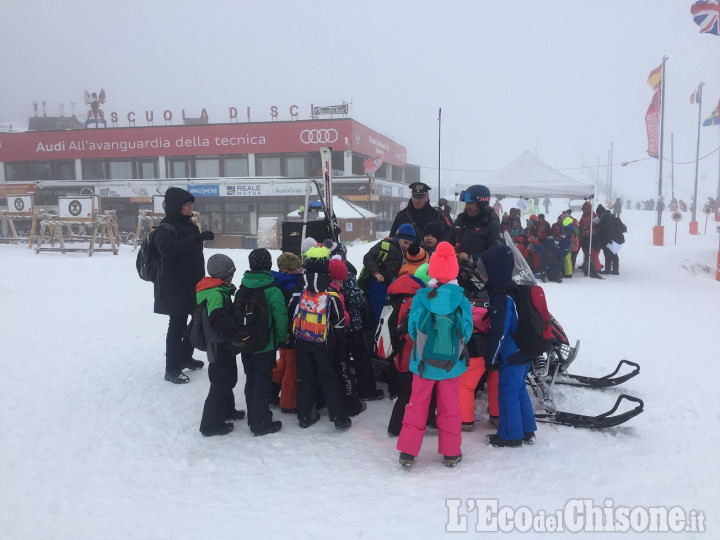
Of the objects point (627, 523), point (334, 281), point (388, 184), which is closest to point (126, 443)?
point (334, 281)

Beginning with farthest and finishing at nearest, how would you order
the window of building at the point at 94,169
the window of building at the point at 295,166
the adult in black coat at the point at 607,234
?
the window of building at the point at 94,169 → the window of building at the point at 295,166 → the adult in black coat at the point at 607,234

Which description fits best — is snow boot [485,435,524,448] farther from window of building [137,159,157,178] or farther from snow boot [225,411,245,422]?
window of building [137,159,157,178]

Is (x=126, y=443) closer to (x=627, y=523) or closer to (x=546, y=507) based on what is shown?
(x=546, y=507)

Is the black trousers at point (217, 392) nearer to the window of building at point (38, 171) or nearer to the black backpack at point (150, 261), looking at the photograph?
the black backpack at point (150, 261)

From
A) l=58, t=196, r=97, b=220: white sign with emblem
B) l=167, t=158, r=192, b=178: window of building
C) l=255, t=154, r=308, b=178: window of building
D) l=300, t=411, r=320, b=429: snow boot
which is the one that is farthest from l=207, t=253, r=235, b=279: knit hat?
l=167, t=158, r=192, b=178: window of building

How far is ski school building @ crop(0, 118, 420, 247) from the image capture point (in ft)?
108

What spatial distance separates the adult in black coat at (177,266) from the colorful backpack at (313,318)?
1.43 meters

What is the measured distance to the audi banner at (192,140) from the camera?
1316 inches

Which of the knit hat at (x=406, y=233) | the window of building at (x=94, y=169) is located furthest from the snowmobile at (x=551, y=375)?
the window of building at (x=94, y=169)

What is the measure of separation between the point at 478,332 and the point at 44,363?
516cm

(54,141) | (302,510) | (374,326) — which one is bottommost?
(302,510)

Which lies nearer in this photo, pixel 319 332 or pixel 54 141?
pixel 319 332

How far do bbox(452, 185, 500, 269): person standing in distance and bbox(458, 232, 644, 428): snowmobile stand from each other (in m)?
0.20

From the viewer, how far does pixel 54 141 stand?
120ft
